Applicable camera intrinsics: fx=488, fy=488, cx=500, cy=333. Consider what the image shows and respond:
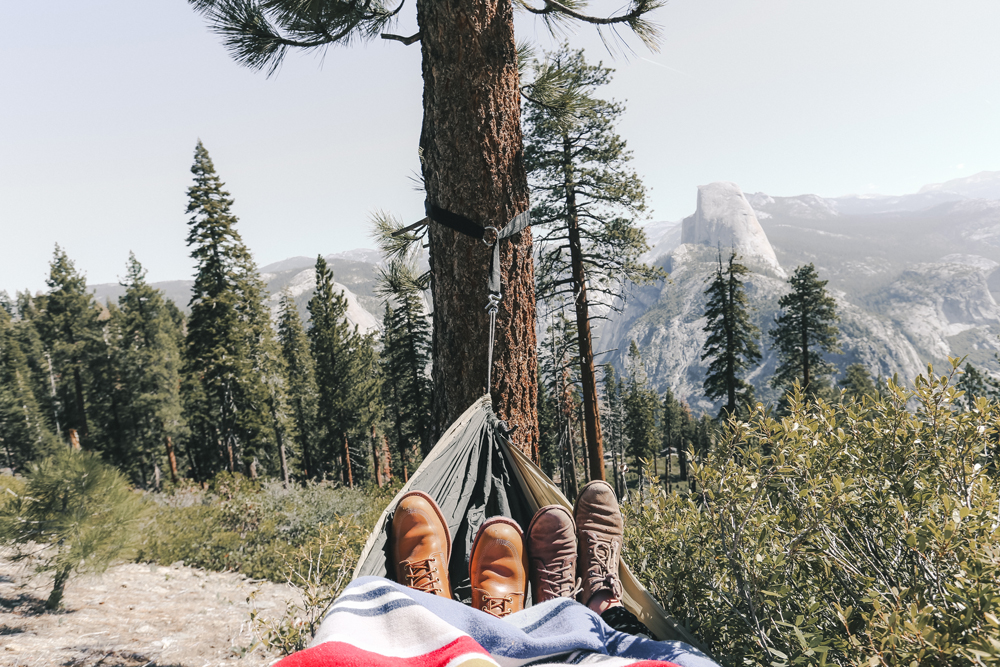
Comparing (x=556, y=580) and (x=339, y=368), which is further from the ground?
(x=339, y=368)

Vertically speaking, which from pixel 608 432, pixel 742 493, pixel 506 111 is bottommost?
pixel 608 432

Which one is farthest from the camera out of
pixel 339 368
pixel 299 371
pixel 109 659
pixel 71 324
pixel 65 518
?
pixel 299 371

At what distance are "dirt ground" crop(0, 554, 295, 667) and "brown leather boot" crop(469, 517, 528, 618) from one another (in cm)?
295

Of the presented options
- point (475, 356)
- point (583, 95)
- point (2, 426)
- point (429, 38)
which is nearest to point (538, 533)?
point (475, 356)

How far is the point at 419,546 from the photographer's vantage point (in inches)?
83.2

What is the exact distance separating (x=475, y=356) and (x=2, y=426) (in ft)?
144

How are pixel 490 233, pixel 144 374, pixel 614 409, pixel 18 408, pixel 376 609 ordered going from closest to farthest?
pixel 376 609, pixel 490 233, pixel 144 374, pixel 18 408, pixel 614 409

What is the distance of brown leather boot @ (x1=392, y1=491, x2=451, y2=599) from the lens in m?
2.07

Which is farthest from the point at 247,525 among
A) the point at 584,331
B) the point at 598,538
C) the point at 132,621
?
the point at 598,538

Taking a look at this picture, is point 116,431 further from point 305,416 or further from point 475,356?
point 475,356

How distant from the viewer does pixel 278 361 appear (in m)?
24.1

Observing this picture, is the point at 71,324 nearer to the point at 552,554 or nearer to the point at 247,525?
the point at 247,525

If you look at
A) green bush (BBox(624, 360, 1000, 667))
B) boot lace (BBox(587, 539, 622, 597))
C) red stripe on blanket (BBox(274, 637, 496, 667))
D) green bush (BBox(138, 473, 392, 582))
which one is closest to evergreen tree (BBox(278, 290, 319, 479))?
green bush (BBox(138, 473, 392, 582))

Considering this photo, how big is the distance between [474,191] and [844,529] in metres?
2.09
